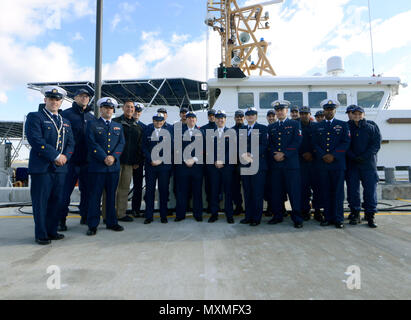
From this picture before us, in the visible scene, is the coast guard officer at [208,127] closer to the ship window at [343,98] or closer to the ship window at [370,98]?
the ship window at [343,98]

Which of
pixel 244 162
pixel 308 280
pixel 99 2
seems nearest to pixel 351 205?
pixel 244 162

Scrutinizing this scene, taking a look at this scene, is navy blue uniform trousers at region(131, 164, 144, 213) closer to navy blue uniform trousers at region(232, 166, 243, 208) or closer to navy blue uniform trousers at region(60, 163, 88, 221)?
navy blue uniform trousers at region(60, 163, 88, 221)

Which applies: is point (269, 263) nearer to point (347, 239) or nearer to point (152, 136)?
point (347, 239)

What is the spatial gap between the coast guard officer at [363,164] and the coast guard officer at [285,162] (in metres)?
0.91

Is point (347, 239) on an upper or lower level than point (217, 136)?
lower

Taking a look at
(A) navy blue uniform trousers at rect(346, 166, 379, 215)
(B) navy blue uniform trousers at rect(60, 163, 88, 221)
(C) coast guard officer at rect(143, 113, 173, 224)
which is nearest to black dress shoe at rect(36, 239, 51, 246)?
(B) navy blue uniform trousers at rect(60, 163, 88, 221)

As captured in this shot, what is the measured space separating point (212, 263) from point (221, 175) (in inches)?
80.2

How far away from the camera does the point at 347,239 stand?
309cm

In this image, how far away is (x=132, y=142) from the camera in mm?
4230

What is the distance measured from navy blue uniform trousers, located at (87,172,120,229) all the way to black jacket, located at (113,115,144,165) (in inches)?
25.5

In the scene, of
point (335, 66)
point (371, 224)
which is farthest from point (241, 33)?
point (371, 224)

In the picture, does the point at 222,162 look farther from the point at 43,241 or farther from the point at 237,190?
the point at 43,241

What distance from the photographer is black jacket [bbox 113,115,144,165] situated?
4.17m
